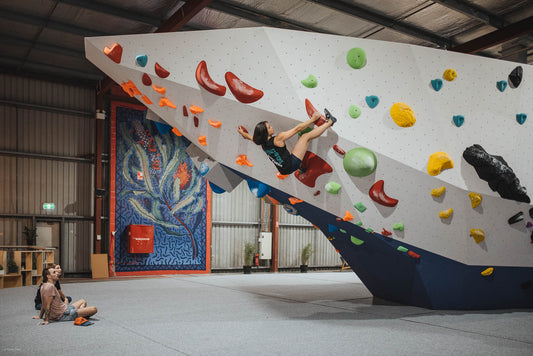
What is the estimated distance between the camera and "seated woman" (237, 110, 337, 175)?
17.4 ft

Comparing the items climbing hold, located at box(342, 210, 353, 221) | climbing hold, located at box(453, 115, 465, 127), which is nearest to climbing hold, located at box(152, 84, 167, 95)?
climbing hold, located at box(342, 210, 353, 221)

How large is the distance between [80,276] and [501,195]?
10604 mm

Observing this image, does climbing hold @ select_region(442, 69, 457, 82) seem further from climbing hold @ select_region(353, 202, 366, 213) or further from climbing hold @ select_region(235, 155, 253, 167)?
climbing hold @ select_region(235, 155, 253, 167)

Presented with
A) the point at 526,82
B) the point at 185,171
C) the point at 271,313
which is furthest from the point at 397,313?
the point at 185,171

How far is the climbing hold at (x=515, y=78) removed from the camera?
634 cm

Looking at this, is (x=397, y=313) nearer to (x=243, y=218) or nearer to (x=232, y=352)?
(x=232, y=352)

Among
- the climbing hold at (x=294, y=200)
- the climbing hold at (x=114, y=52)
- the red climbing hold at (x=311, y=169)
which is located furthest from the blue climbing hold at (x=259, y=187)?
the climbing hold at (x=114, y=52)

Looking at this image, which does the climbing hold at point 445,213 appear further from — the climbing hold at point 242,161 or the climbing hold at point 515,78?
the climbing hold at point 242,161

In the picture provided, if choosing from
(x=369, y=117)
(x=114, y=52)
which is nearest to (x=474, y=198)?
(x=369, y=117)

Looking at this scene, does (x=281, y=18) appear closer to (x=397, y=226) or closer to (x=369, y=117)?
(x=369, y=117)

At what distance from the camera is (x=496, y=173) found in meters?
6.05

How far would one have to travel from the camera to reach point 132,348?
4387 mm

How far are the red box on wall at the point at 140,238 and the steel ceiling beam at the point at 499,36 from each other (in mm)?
9013

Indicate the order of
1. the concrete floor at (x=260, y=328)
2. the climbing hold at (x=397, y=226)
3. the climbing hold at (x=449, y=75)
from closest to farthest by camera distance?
the concrete floor at (x=260, y=328) < the climbing hold at (x=397, y=226) < the climbing hold at (x=449, y=75)
